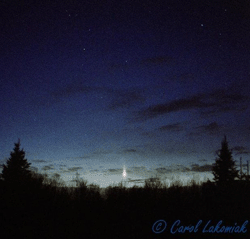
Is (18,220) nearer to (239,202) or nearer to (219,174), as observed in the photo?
(239,202)

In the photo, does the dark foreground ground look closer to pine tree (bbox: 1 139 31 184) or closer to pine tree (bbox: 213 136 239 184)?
pine tree (bbox: 1 139 31 184)

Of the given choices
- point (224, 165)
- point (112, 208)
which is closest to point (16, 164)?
point (112, 208)

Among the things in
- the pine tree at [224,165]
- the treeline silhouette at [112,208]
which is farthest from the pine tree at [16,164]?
the pine tree at [224,165]

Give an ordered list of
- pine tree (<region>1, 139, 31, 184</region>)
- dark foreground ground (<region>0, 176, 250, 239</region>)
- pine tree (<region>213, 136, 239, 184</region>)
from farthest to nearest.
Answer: pine tree (<region>213, 136, 239, 184</region>) < pine tree (<region>1, 139, 31, 184</region>) < dark foreground ground (<region>0, 176, 250, 239</region>)

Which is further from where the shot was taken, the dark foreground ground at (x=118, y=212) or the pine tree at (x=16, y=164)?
the pine tree at (x=16, y=164)

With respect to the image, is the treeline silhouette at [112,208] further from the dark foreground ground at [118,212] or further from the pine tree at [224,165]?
the pine tree at [224,165]

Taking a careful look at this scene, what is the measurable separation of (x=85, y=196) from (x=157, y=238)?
16.4ft

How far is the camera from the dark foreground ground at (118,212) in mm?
12070

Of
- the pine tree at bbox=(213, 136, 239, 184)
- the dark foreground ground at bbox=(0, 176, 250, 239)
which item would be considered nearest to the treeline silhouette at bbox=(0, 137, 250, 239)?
the dark foreground ground at bbox=(0, 176, 250, 239)

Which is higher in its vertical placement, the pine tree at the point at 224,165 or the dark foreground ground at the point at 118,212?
the pine tree at the point at 224,165

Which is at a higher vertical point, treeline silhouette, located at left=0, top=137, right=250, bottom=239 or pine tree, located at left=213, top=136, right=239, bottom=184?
pine tree, located at left=213, top=136, right=239, bottom=184

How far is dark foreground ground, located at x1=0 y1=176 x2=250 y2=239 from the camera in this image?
475 inches

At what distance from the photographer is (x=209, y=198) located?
18.4m

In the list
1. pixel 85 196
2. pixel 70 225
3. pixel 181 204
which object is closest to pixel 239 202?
pixel 181 204
